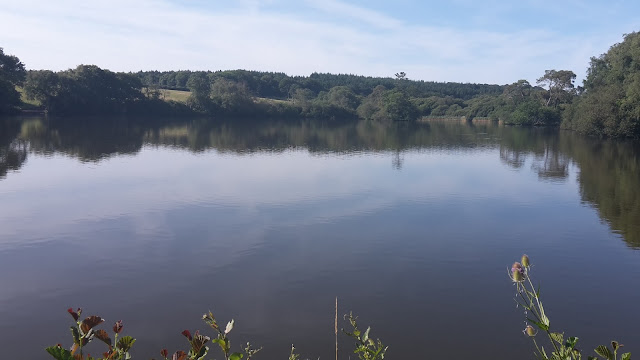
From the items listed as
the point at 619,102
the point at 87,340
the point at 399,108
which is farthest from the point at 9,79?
the point at 87,340

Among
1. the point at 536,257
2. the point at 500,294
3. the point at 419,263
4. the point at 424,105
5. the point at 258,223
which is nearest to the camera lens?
the point at 500,294

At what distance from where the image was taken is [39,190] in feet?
57.6

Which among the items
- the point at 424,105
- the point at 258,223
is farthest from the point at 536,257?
the point at 424,105

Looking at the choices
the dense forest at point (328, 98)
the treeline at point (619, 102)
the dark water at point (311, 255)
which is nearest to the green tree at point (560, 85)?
the dense forest at point (328, 98)

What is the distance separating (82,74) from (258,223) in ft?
216

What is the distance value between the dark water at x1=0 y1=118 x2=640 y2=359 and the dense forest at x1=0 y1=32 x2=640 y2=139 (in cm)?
2975

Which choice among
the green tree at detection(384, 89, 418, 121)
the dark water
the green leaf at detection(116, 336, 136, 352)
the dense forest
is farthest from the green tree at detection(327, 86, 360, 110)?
the green leaf at detection(116, 336, 136, 352)

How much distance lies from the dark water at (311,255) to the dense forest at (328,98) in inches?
1171

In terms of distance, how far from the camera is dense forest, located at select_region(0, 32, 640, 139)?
4888 cm

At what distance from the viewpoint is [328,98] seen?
11269 centimetres

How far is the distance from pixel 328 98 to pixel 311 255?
104 m

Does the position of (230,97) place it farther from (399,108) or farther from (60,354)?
(60,354)

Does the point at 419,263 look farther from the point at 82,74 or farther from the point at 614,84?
the point at 82,74

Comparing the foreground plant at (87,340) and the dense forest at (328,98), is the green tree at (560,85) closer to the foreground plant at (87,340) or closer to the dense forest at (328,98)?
the dense forest at (328,98)
